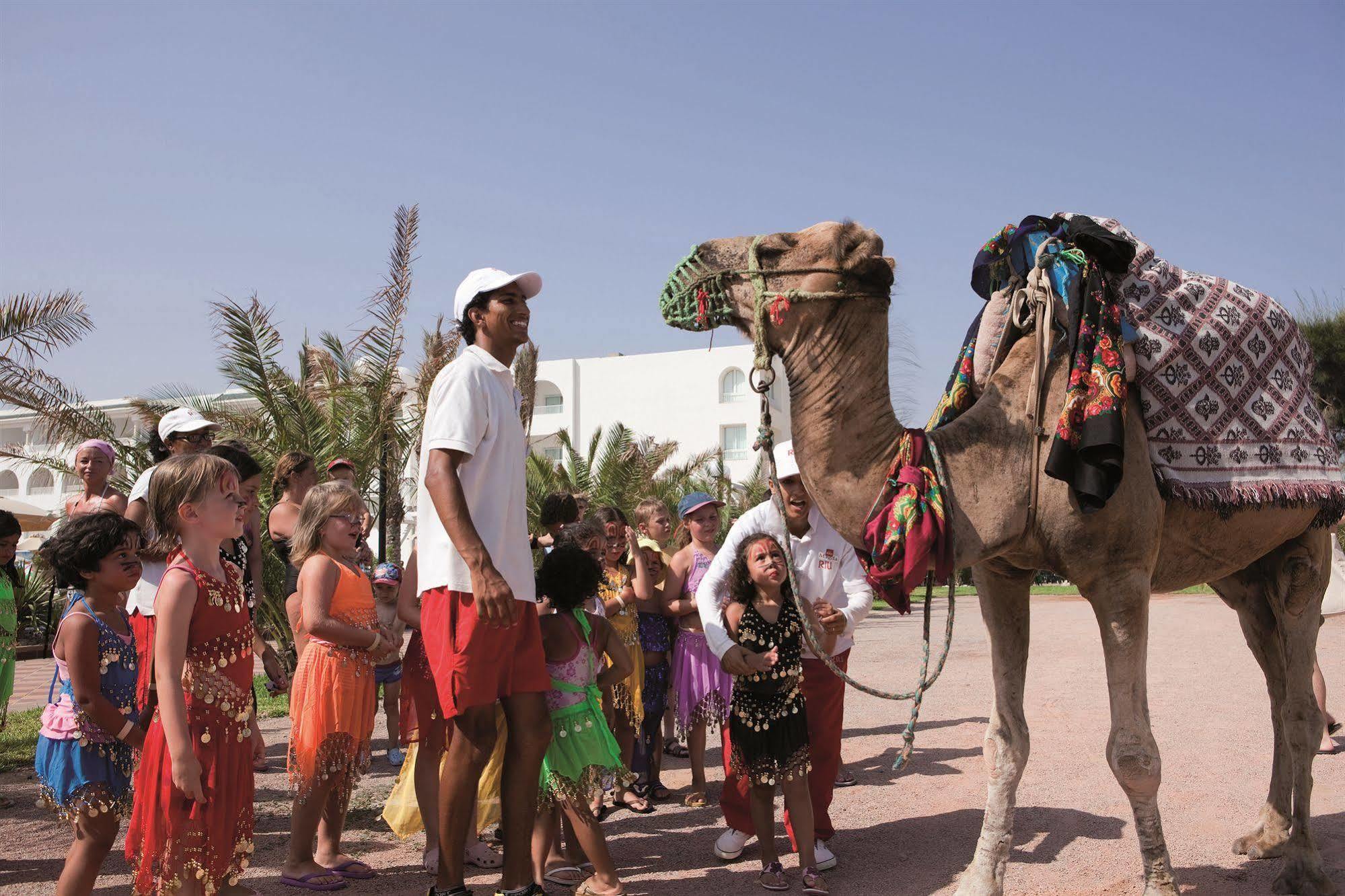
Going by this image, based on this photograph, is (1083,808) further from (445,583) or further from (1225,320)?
(445,583)

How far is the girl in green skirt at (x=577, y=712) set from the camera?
4.58 m

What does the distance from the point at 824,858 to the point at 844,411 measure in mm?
2538

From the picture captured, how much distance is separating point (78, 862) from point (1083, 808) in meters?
5.01

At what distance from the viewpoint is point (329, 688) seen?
5.06 m

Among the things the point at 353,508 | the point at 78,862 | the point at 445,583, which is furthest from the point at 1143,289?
the point at 78,862

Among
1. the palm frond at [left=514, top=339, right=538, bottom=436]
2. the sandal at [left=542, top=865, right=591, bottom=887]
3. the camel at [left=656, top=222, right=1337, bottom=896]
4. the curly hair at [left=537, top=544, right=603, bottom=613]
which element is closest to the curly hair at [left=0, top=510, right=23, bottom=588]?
the curly hair at [left=537, top=544, right=603, bottom=613]

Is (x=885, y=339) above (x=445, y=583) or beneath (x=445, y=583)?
above

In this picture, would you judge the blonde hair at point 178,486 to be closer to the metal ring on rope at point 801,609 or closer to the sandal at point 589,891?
the metal ring on rope at point 801,609

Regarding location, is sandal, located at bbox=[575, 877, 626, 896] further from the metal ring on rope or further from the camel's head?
the camel's head

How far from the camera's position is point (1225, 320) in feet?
15.0

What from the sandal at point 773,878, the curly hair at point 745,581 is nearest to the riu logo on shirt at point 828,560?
the curly hair at point 745,581

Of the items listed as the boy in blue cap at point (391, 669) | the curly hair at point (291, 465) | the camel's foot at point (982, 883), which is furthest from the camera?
the boy in blue cap at point (391, 669)

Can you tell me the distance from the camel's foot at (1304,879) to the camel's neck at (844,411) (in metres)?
2.67

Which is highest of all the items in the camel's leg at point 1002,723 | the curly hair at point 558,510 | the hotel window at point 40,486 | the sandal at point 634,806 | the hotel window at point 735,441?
the hotel window at point 735,441
